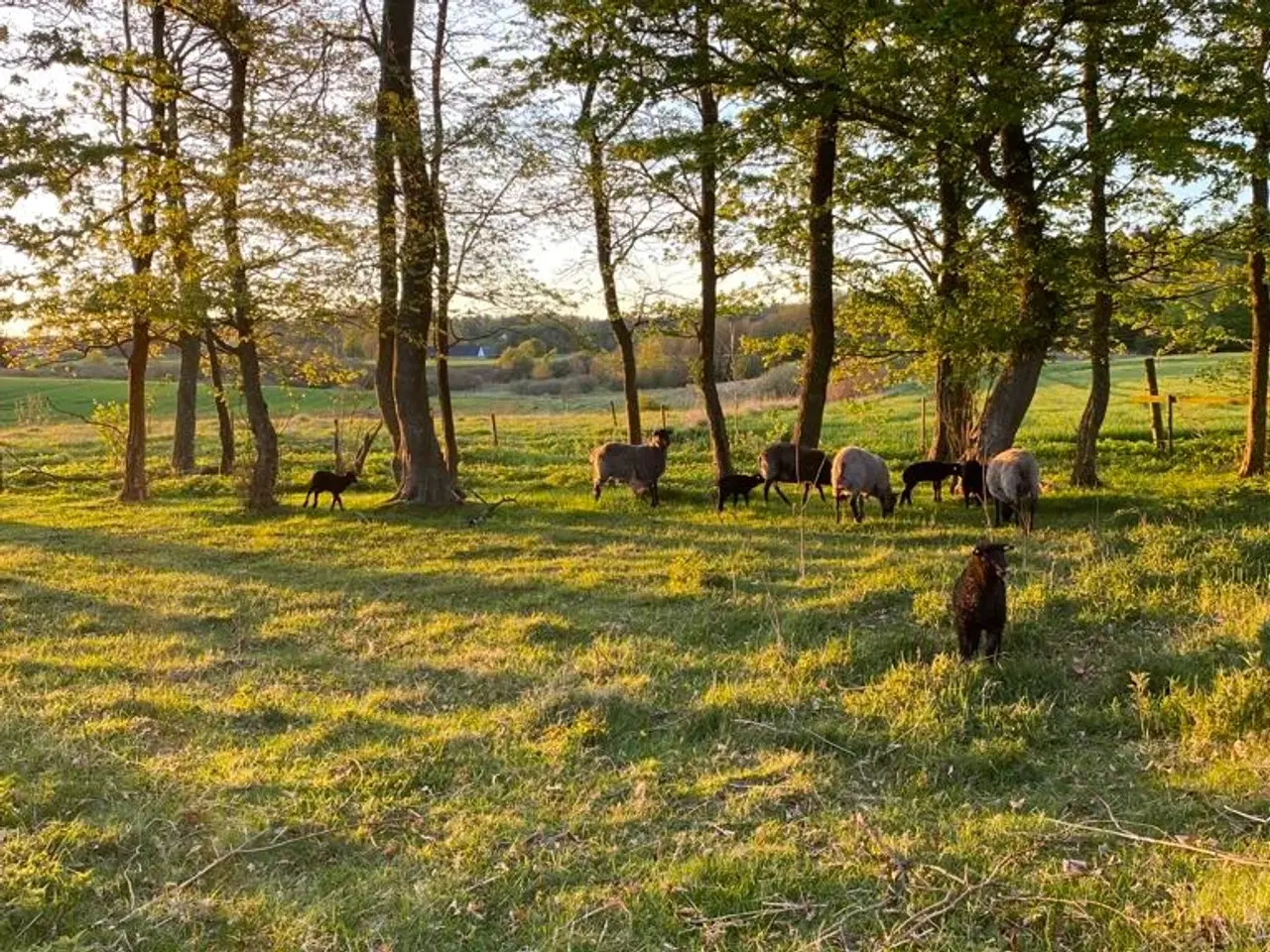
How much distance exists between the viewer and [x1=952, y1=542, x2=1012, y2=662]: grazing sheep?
654cm

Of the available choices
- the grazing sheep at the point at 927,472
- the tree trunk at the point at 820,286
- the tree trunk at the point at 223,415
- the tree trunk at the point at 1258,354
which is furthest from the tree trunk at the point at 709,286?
the tree trunk at the point at 223,415

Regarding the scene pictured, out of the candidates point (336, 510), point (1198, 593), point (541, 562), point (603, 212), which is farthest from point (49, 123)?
point (1198, 593)

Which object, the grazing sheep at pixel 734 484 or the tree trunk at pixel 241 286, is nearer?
the grazing sheep at pixel 734 484

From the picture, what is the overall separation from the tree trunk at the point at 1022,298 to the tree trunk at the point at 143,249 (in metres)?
14.5

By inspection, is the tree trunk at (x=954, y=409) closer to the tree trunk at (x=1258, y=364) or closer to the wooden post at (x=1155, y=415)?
the tree trunk at (x=1258, y=364)

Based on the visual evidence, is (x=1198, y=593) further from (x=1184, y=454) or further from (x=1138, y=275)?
(x=1184, y=454)

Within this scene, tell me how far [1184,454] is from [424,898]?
20836 mm

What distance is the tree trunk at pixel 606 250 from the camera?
17594 mm

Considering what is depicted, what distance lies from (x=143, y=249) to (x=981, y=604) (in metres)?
16.7

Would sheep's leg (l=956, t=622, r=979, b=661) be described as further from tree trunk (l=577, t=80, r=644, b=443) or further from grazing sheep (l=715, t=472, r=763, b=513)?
tree trunk (l=577, t=80, r=644, b=443)

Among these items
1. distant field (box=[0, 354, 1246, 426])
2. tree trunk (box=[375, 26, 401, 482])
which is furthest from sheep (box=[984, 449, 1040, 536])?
distant field (box=[0, 354, 1246, 426])

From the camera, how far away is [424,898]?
3.99 metres

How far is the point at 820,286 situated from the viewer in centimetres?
1552

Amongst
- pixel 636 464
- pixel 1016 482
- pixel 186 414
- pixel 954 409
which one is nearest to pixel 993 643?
pixel 1016 482
